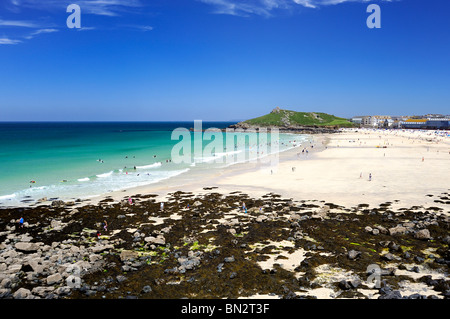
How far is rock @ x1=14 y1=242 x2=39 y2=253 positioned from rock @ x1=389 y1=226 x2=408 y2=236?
19.0m

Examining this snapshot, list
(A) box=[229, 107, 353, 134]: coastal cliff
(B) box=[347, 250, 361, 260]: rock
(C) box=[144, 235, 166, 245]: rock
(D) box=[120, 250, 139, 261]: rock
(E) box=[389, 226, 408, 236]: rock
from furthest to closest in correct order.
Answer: (A) box=[229, 107, 353, 134]: coastal cliff < (E) box=[389, 226, 408, 236]: rock < (C) box=[144, 235, 166, 245]: rock < (D) box=[120, 250, 139, 261]: rock < (B) box=[347, 250, 361, 260]: rock

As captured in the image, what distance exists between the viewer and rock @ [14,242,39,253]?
14.3 metres

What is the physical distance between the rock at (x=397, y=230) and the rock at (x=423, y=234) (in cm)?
67

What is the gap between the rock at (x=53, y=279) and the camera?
11.2 meters

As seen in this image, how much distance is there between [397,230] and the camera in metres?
15.8

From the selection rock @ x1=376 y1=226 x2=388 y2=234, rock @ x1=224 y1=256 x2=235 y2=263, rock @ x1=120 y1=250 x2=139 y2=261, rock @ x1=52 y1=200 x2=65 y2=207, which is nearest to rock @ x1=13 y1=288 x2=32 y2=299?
rock @ x1=120 y1=250 x2=139 y2=261

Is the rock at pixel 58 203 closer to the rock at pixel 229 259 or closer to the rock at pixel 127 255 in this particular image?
the rock at pixel 127 255

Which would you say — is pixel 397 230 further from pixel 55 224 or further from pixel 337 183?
pixel 55 224

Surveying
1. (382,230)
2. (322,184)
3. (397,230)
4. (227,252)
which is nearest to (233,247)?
(227,252)

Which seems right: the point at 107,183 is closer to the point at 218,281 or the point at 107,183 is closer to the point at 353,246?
the point at 218,281

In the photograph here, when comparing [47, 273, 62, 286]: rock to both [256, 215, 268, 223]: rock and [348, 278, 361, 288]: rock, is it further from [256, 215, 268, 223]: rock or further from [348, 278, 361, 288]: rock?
[348, 278, 361, 288]: rock

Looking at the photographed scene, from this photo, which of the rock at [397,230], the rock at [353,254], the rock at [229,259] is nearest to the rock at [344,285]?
the rock at [353,254]
